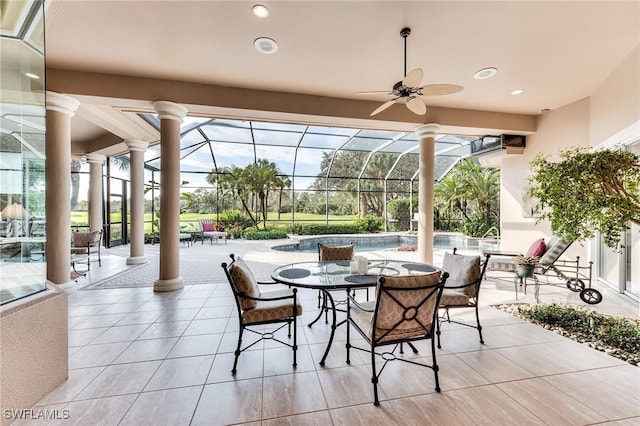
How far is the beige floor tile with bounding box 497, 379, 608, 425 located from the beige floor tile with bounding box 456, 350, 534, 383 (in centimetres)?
7

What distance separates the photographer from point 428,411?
1816mm

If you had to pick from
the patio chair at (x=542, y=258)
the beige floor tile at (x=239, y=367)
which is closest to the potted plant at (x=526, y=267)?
the patio chair at (x=542, y=258)

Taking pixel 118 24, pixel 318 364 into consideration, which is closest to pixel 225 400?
pixel 318 364

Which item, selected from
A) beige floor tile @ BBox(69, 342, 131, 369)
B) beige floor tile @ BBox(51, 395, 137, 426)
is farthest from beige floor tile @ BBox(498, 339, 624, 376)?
beige floor tile @ BBox(69, 342, 131, 369)

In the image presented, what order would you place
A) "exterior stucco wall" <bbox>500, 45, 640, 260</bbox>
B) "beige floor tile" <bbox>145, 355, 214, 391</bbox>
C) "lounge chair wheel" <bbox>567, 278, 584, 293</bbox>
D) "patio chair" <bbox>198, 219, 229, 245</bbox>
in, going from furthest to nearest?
"patio chair" <bbox>198, 219, 229, 245</bbox>, "lounge chair wheel" <bbox>567, 278, 584, 293</bbox>, "exterior stucco wall" <bbox>500, 45, 640, 260</bbox>, "beige floor tile" <bbox>145, 355, 214, 391</bbox>

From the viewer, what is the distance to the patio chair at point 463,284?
2688mm

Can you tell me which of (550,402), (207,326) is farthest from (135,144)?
(550,402)

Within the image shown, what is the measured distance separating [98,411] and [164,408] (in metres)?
0.42

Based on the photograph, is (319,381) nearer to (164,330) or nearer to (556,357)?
(164,330)

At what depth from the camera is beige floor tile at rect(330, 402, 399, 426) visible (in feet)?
5.65

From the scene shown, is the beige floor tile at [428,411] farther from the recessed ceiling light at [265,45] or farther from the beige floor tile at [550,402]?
the recessed ceiling light at [265,45]

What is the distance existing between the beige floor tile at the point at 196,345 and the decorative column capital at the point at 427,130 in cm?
484

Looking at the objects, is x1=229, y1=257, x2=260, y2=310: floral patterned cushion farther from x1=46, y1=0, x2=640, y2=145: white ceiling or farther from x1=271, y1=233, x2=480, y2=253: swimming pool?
x1=271, y1=233, x2=480, y2=253: swimming pool

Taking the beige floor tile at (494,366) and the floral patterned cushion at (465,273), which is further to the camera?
the floral patterned cushion at (465,273)
